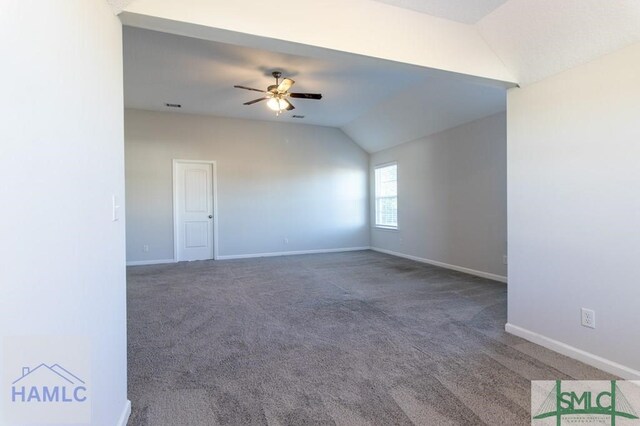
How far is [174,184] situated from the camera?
6359 mm

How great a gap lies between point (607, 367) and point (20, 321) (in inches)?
124

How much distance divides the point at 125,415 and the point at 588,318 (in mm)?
3048

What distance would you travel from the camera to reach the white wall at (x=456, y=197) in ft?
15.7

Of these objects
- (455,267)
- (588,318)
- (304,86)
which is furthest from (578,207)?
(304,86)

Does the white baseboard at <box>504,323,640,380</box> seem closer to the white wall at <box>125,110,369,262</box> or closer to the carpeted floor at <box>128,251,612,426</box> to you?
the carpeted floor at <box>128,251,612,426</box>

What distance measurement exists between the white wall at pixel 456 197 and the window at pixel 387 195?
22 centimetres

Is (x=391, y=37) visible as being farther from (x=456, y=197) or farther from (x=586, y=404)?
(x=456, y=197)

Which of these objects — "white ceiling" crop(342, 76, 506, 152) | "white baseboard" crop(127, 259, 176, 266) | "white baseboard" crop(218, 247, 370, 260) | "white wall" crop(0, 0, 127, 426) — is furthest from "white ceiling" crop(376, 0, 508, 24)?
"white baseboard" crop(127, 259, 176, 266)

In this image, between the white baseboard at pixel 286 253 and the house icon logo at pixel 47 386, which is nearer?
the house icon logo at pixel 47 386

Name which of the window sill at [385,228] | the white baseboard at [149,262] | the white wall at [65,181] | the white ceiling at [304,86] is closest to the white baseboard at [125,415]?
the white wall at [65,181]

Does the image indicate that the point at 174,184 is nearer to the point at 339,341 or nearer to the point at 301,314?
the point at 301,314

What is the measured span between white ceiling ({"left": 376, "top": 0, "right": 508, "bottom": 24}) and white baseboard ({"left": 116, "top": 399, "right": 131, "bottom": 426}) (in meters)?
2.98

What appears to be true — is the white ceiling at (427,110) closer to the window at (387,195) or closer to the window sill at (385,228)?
the window at (387,195)

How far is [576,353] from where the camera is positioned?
236 centimetres
